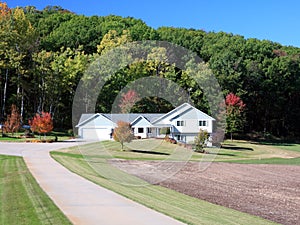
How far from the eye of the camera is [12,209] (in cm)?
1086

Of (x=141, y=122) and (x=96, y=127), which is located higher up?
(x=141, y=122)

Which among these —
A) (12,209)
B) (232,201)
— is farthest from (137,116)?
(12,209)

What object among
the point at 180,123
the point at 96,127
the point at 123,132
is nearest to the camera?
the point at 123,132

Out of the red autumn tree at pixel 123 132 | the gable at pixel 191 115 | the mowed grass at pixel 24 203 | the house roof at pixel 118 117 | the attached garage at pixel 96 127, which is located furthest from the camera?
the attached garage at pixel 96 127

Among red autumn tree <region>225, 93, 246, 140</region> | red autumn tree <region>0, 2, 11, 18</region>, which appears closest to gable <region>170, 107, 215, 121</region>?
red autumn tree <region>225, 93, 246, 140</region>

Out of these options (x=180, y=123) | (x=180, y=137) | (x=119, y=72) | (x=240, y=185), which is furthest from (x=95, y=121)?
(x=240, y=185)

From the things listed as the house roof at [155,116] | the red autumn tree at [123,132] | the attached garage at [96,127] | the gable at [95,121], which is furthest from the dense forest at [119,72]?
the red autumn tree at [123,132]

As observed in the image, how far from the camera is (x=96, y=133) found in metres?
52.8

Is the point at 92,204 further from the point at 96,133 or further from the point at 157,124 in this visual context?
the point at 96,133

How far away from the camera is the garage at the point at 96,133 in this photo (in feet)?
172

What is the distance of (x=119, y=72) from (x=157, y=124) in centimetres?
933

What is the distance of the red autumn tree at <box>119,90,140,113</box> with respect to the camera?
5371cm

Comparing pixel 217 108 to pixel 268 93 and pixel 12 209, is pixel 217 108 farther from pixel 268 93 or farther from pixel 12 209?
pixel 12 209

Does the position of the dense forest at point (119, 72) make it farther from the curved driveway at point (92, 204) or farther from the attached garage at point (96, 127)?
the curved driveway at point (92, 204)
